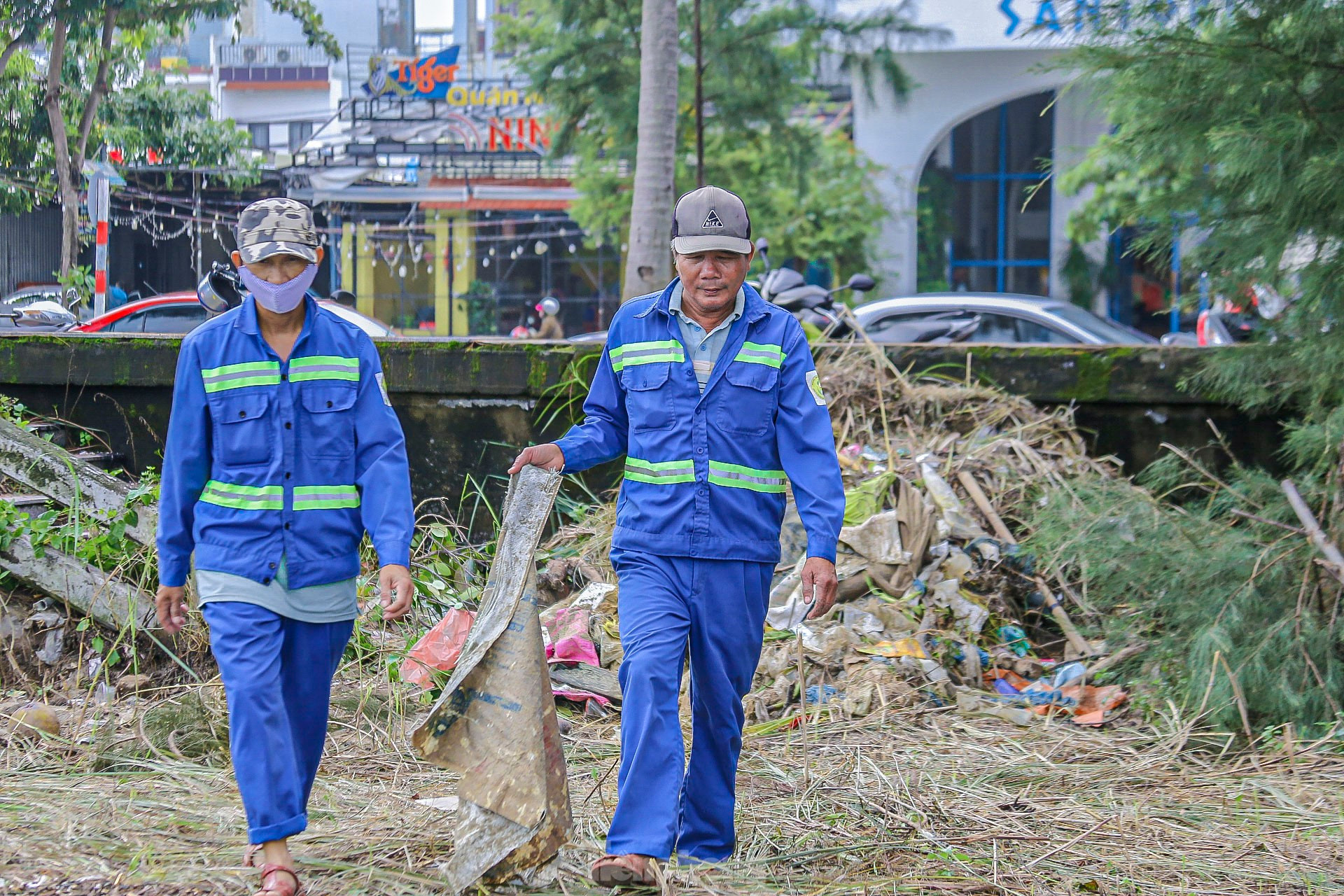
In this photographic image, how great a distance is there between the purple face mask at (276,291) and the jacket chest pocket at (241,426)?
0.23 meters

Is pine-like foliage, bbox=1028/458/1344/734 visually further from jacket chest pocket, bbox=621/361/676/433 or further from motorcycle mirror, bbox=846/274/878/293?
motorcycle mirror, bbox=846/274/878/293

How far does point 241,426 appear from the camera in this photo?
324 centimetres

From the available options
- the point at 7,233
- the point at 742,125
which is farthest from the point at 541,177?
the point at 742,125

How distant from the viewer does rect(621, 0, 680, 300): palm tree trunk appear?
984cm

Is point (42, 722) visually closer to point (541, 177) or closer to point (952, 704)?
point (952, 704)

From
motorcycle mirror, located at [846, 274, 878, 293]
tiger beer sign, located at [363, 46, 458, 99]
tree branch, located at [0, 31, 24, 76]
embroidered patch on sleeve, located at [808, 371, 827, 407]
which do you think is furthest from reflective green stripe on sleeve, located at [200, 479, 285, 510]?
tiger beer sign, located at [363, 46, 458, 99]

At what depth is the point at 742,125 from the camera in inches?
537

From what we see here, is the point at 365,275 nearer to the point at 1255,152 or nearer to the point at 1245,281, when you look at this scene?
the point at 1245,281

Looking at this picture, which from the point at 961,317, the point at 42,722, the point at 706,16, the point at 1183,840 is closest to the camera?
the point at 1183,840

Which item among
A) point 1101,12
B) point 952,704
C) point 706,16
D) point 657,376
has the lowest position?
point 952,704

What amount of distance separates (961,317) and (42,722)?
330 inches

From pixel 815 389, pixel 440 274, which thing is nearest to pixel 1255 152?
pixel 815 389

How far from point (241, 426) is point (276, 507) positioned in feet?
0.72

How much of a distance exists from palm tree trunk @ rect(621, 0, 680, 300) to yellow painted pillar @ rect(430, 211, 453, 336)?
59.7ft
